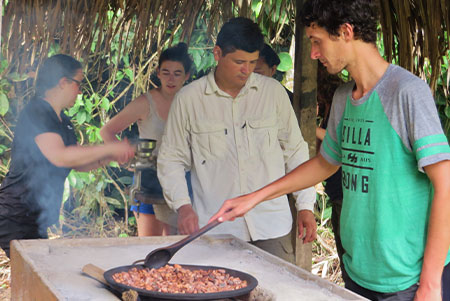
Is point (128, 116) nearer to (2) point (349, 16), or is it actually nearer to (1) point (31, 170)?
(1) point (31, 170)

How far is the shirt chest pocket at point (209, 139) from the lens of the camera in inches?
119

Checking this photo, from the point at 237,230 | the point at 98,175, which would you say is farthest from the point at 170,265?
the point at 98,175

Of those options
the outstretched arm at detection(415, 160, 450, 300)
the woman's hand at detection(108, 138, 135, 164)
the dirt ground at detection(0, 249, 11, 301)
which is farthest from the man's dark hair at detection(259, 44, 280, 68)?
the dirt ground at detection(0, 249, 11, 301)

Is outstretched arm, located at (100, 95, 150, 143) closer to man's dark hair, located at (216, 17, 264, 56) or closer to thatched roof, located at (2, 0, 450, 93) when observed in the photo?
thatched roof, located at (2, 0, 450, 93)

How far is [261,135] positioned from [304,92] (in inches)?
25.2

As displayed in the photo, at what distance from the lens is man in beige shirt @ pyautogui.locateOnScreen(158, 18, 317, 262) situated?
118 inches

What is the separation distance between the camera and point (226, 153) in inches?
119

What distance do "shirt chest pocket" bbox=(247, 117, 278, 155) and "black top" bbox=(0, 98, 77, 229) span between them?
1073mm

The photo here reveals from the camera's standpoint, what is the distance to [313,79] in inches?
142

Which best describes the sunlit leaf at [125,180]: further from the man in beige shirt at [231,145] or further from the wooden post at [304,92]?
the man in beige shirt at [231,145]

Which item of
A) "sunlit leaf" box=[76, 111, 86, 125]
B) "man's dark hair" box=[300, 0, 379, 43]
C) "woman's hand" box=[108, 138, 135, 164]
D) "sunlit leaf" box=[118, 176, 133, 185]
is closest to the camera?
"man's dark hair" box=[300, 0, 379, 43]

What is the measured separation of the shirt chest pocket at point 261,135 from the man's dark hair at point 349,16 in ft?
3.88

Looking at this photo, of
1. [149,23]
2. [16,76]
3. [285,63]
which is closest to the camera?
[149,23]

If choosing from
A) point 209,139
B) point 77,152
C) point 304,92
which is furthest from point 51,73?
point 304,92
